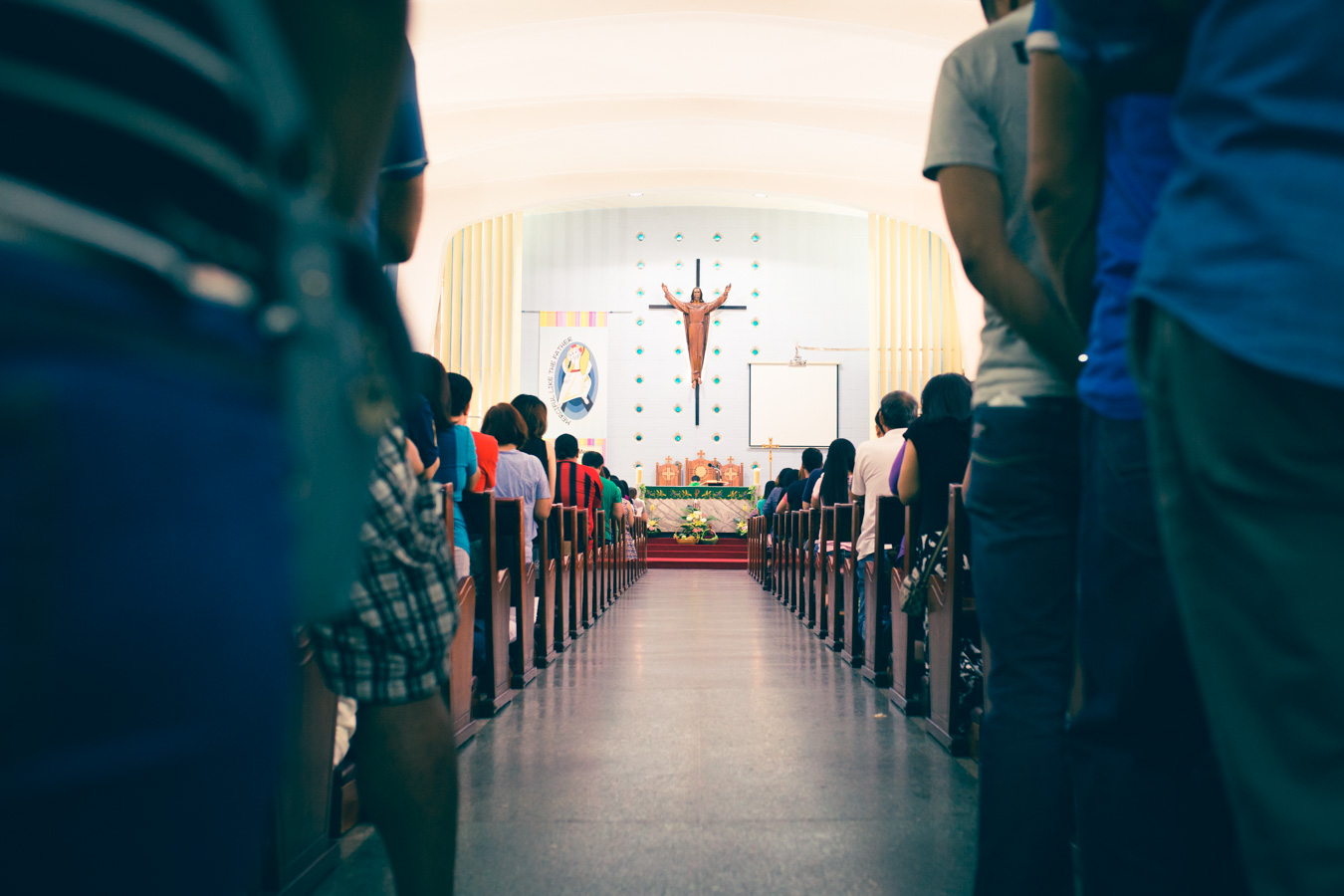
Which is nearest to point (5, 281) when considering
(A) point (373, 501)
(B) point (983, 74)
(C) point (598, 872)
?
(A) point (373, 501)

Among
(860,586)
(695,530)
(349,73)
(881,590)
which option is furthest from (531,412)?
(695,530)

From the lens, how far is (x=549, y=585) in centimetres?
351

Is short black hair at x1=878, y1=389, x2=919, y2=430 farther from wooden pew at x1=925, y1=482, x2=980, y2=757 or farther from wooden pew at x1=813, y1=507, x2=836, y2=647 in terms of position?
wooden pew at x1=925, y1=482, x2=980, y2=757

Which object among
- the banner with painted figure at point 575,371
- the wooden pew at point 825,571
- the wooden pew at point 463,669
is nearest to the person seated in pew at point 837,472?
the wooden pew at point 825,571

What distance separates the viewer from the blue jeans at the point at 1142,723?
2.30 feet

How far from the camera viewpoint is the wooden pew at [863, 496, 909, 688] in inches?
109

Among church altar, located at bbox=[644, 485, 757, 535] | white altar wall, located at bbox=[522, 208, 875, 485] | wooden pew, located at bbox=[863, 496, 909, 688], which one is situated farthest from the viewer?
white altar wall, located at bbox=[522, 208, 875, 485]

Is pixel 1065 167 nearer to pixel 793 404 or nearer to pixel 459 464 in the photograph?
pixel 459 464

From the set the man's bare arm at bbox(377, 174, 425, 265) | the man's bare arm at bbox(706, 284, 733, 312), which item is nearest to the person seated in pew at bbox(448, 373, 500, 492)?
the man's bare arm at bbox(377, 174, 425, 265)

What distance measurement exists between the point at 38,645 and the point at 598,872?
4.36ft

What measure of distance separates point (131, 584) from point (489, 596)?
234cm

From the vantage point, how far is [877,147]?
945 cm

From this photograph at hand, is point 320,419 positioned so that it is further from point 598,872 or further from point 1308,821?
point 598,872

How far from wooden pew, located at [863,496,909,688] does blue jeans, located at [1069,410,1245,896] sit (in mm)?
1955
